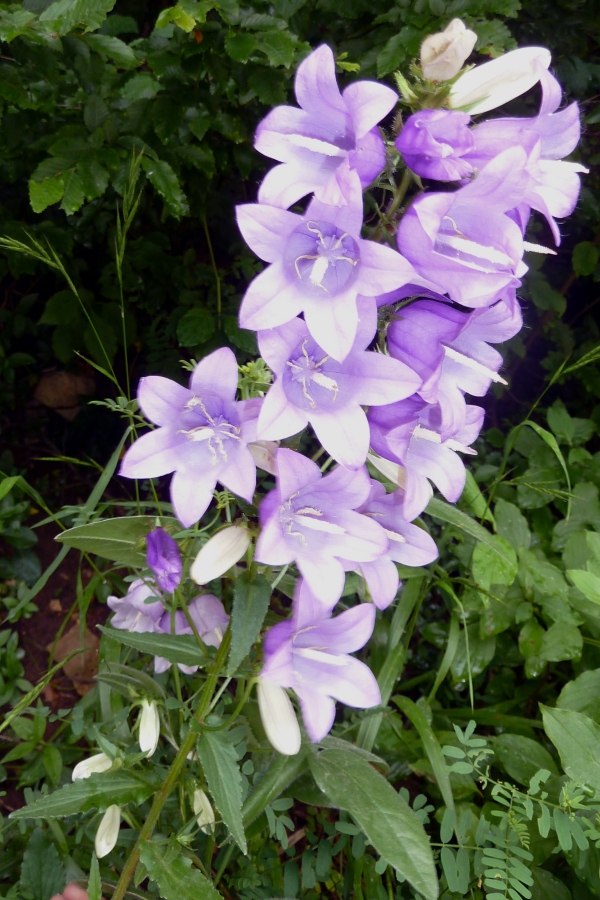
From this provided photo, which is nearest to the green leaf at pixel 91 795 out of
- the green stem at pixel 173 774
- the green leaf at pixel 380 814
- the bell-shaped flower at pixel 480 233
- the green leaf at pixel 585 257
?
the green stem at pixel 173 774

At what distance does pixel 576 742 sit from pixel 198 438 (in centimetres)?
93

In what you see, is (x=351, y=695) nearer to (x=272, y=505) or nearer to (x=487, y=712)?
(x=272, y=505)

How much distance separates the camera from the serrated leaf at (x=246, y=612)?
0.86m

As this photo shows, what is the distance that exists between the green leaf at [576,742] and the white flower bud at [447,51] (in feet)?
3.55

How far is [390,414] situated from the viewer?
86 cm

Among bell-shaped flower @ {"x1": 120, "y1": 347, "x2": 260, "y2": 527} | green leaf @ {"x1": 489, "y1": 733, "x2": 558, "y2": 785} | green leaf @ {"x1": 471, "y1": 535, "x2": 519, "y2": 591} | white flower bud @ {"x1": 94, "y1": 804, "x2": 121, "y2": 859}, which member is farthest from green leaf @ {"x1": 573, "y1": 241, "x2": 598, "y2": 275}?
white flower bud @ {"x1": 94, "y1": 804, "x2": 121, "y2": 859}

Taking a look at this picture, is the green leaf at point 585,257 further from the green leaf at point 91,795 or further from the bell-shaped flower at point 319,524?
the green leaf at point 91,795

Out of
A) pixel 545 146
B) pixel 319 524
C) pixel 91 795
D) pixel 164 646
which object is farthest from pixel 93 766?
pixel 545 146

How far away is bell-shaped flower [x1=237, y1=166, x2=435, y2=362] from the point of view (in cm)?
71

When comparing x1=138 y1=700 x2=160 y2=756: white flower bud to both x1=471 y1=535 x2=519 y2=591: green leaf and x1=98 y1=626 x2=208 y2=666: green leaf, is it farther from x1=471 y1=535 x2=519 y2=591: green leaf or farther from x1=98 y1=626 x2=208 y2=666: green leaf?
x1=471 y1=535 x2=519 y2=591: green leaf

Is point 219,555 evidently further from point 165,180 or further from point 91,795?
point 165,180

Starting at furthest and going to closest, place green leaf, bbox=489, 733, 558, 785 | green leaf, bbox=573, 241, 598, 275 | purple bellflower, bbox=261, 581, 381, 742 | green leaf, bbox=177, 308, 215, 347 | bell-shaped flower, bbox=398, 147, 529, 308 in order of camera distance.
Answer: green leaf, bbox=573, 241, 598, 275 < green leaf, bbox=177, 308, 215, 347 < green leaf, bbox=489, 733, 558, 785 < purple bellflower, bbox=261, 581, 381, 742 < bell-shaped flower, bbox=398, 147, 529, 308

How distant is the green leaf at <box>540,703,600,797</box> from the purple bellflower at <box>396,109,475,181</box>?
987mm

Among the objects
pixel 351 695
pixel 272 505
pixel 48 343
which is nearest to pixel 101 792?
pixel 351 695
